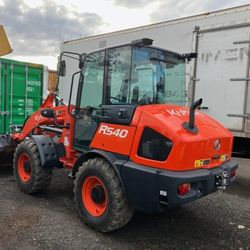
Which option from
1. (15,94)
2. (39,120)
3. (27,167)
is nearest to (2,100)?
(15,94)

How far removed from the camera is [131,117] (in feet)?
13.9

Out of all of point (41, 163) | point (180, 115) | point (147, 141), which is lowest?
point (41, 163)

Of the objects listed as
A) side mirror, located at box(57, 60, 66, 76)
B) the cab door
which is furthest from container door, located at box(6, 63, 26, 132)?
the cab door

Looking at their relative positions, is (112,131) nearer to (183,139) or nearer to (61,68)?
(183,139)

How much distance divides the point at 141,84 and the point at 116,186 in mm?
1263

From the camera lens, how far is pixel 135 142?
4102 millimetres

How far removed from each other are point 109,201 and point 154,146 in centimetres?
85

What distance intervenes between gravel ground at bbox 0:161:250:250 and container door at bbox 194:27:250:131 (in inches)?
62.1

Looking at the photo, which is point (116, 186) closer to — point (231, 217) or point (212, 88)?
point (231, 217)

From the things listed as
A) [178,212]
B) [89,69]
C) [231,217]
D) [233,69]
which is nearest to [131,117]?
[89,69]

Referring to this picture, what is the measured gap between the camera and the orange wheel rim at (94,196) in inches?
176

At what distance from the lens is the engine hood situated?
3.86m

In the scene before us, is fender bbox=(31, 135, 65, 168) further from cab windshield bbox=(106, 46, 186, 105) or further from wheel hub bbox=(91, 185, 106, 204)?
cab windshield bbox=(106, 46, 186, 105)

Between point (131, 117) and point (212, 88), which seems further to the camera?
point (212, 88)
